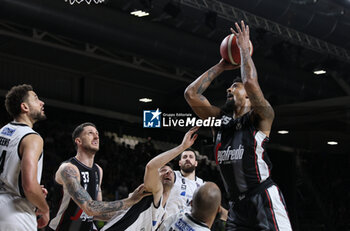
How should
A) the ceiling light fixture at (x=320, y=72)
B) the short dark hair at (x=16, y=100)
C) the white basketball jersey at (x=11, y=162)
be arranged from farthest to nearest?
the ceiling light fixture at (x=320, y=72) → the short dark hair at (x=16, y=100) → the white basketball jersey at (x=11, y=162)

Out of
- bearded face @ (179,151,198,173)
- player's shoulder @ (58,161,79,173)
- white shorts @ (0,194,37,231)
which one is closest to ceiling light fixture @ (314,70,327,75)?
bearded face @ (179,151,198,173)

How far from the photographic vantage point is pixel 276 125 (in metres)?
17.3

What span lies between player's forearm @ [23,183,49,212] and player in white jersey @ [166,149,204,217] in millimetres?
3983

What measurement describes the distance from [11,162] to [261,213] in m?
1.93

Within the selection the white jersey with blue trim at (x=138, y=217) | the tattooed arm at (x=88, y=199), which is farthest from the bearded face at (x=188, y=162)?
the white jersey with blue trim at (x=138, y=217)

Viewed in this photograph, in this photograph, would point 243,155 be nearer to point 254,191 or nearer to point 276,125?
point 254,191

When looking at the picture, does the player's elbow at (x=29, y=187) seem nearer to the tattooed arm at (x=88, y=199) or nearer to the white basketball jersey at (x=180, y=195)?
the tattooed arm at (x=88, y=199)

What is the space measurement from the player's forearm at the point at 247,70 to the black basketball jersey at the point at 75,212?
6.44 ft

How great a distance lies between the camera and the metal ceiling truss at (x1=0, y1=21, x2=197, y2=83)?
1467 cm

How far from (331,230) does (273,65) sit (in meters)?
A: 5.50

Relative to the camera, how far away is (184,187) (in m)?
8.10

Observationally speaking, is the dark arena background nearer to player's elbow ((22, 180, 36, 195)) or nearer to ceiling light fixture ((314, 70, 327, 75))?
ceiling light fixture ((314, 70, 327, 75))

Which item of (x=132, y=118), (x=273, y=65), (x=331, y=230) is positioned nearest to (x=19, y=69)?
(x=132, y=118)

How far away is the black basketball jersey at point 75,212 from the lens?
223 inches
